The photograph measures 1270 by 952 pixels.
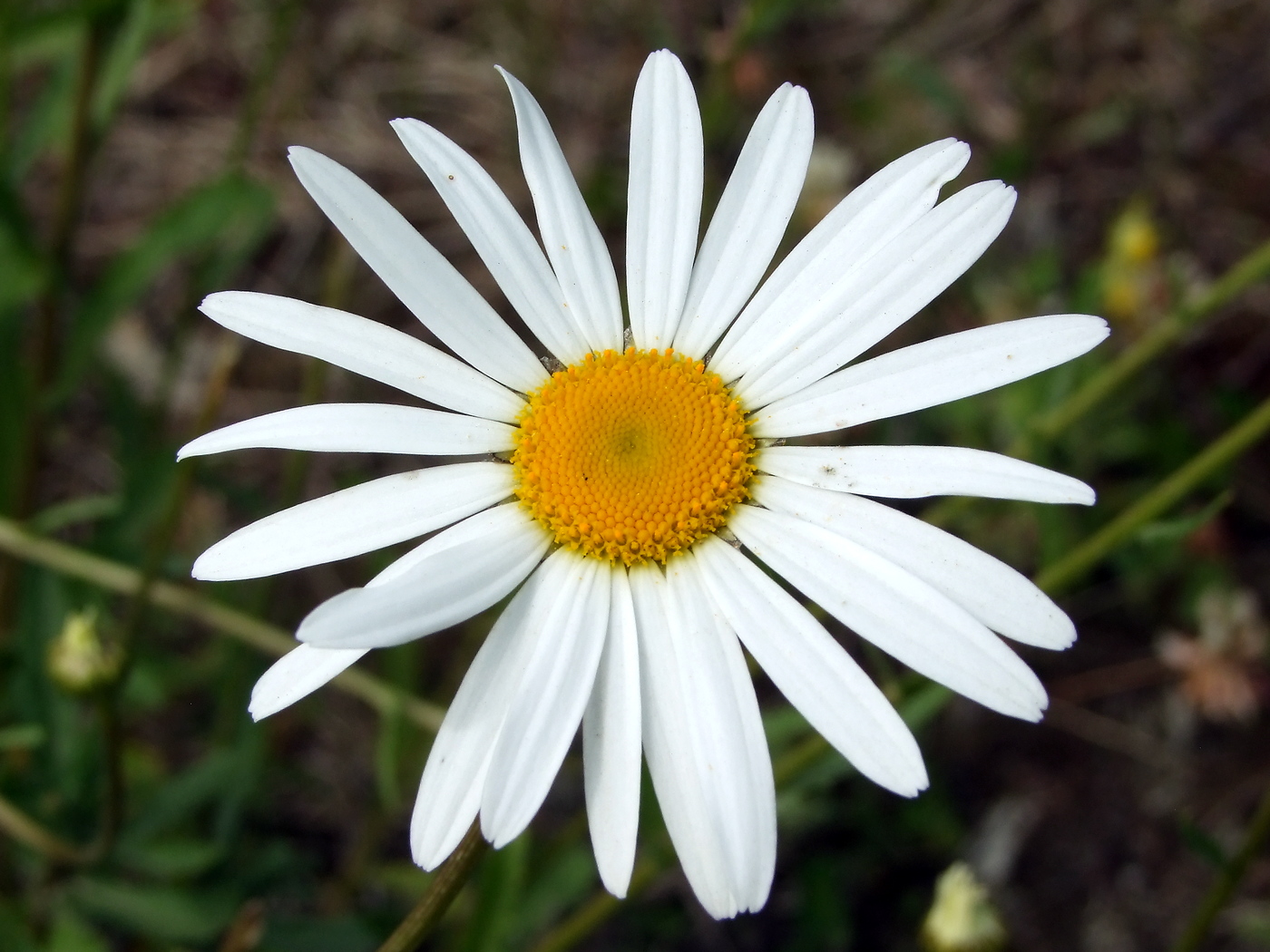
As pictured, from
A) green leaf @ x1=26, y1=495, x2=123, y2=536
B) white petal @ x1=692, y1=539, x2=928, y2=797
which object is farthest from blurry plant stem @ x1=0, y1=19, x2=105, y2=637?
white petal @ x1=692, y1=539, x2=928, y2=797

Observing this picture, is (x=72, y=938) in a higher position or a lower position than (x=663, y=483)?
lower

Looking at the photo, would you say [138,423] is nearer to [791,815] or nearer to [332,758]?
[332,758]

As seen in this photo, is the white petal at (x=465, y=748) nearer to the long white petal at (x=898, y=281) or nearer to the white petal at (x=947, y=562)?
the white petal at (x=947, y=562)

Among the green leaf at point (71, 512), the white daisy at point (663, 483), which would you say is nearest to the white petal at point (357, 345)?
the white daisy at point (663, 483)

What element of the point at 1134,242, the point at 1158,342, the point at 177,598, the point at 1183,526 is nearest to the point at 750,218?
the point at 1183,526

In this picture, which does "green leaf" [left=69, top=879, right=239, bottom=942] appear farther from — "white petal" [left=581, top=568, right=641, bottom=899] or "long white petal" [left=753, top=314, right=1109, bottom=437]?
"long white petal" [left=753, top=314, right=1109, bottom=437]

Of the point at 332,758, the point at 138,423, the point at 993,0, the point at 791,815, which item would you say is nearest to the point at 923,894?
the point at 791,815

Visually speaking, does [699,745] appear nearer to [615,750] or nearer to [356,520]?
[615,750]
